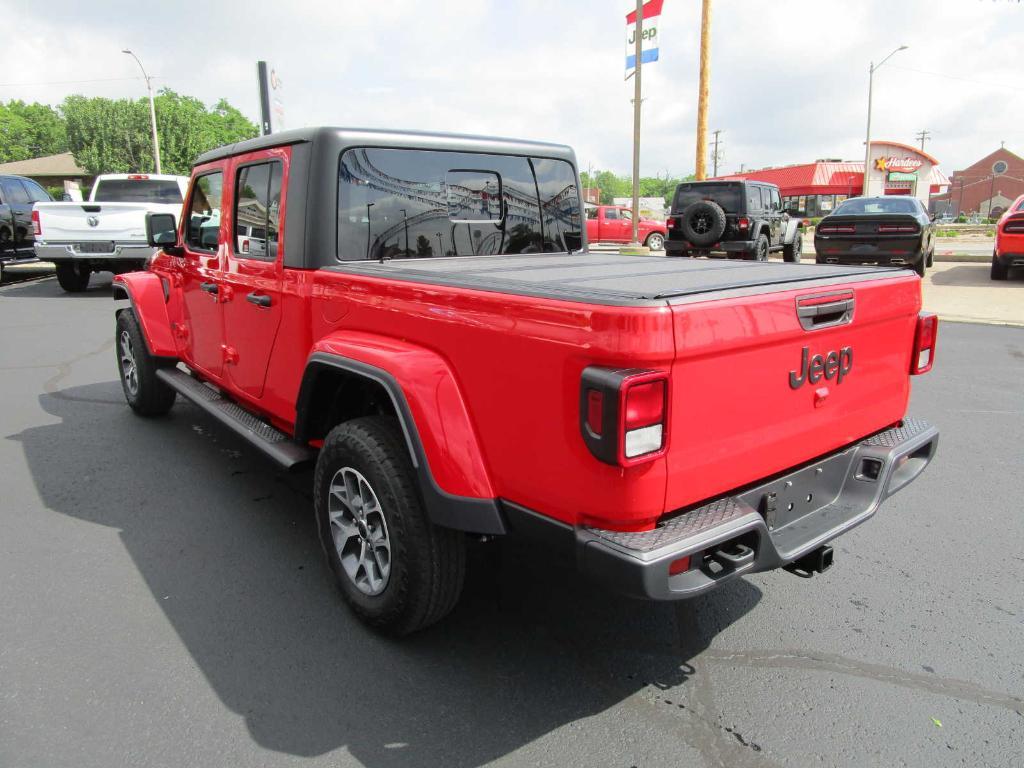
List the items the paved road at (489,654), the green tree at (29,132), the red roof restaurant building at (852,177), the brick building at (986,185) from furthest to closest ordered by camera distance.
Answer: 1. the brick building at (986,185)
2. the green tree at (29,132)
3. the red roof restaurant building at (852,177)
4. the paved road at (489,654)

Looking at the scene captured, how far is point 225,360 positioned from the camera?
4.07 meters

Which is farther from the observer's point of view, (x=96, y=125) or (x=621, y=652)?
(x=96, y=125)

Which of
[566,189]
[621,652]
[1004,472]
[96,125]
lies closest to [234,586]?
[621,652]

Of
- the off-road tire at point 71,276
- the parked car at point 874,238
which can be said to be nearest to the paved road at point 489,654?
the parked car at point 874,238

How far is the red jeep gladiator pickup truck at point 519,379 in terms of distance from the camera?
2020 millimetres

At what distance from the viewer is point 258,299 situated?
3494 mm

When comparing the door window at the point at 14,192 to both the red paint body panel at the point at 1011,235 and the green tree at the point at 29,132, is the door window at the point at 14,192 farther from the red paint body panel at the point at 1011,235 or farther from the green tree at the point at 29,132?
the green tree at the point at 29,132

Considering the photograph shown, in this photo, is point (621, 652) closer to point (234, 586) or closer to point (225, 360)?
point (234, 586)

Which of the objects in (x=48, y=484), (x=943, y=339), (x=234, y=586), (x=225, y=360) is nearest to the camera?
(x=234, y=586)

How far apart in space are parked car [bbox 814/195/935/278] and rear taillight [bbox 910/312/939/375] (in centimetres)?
1086

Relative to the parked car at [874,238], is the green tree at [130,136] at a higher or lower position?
higher

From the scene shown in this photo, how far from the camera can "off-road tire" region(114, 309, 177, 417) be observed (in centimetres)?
529

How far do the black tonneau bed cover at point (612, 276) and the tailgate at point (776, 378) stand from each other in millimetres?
68

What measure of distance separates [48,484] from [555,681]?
3455 millimetres
